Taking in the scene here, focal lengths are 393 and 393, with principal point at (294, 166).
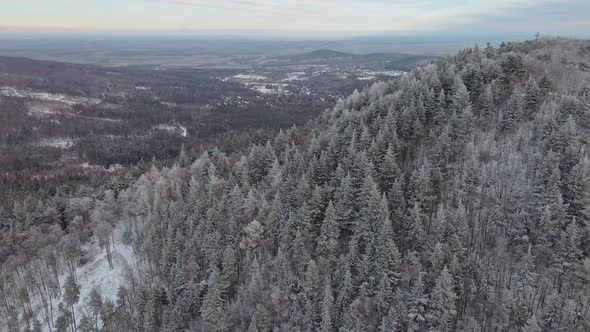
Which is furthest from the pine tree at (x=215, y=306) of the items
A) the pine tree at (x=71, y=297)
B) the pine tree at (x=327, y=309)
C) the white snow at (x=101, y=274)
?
the white snow at (x=101, y=274)

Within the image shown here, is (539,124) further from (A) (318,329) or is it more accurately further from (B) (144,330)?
(B) (144,330)

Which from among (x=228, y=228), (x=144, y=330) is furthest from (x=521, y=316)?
(x=144, y=330)

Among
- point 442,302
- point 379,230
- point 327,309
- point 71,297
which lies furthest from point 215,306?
point 442,302

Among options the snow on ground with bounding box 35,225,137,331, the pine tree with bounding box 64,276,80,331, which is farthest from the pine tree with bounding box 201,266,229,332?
the snow on ground with bounding box 35,225,137,331

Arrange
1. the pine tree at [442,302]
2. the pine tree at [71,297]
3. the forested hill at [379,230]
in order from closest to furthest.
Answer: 1. the pine tree at [442,302]
2. the forested hill at [379,230]
3. the pine tree at [71,297]

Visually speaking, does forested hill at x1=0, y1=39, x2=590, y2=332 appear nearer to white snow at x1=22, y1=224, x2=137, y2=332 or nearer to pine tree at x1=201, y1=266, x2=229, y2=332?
pine tree at x1=201, y1=266, x2=229, y2=332

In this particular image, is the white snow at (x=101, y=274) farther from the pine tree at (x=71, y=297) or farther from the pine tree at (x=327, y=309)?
the pine tree at (x=327, y=309)

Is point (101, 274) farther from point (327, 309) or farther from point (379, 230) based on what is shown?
point (379, 230)

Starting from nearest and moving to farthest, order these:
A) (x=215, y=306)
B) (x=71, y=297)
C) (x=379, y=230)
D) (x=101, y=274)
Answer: (x=379, y=230)
(x=215, y=306)
(x=71, y=297)
(x=101, y=274)
